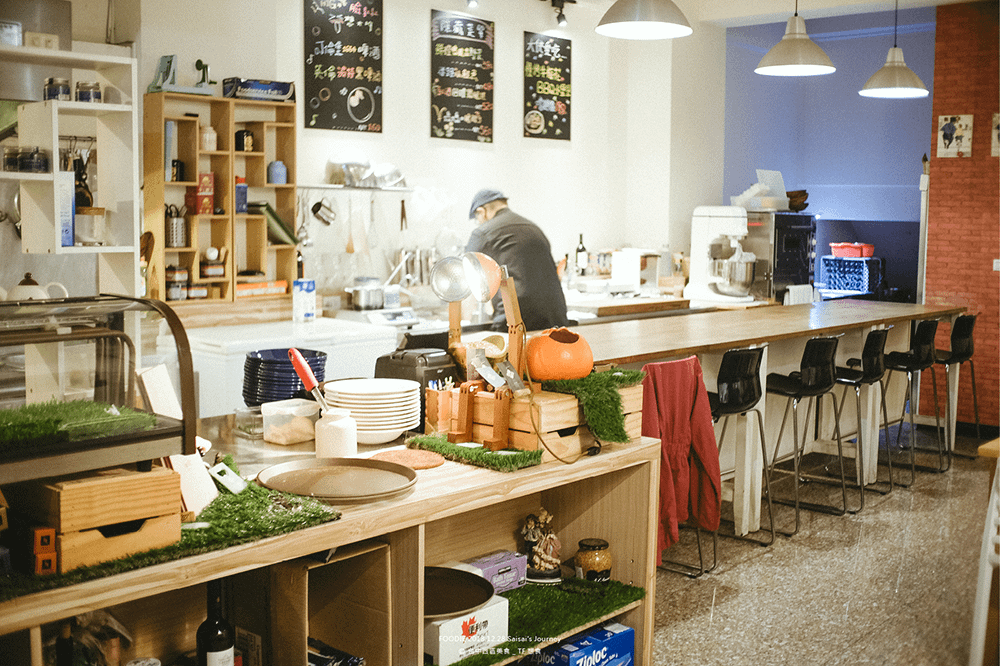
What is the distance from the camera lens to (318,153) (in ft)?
20.2

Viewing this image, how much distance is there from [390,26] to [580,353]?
4404 mm

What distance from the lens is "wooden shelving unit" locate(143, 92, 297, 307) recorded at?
529 cm

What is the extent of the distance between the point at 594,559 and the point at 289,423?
1.01 m

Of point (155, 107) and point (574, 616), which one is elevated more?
point (155, 107)

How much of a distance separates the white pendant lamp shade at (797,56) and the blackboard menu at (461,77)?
2.27 m

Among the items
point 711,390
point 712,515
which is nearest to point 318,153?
point 711,390

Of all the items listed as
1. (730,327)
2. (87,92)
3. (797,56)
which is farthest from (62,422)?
(797,56)

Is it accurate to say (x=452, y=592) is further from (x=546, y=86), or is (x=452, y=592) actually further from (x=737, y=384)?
(x=546, y=86)

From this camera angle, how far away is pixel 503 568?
2928mm

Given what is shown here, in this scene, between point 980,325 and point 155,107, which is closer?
point 155,107

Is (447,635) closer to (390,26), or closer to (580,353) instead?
(580,353)

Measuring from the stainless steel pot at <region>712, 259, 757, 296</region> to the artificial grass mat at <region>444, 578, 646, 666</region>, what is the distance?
5005 millimetres

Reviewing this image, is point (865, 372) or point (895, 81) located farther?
point (895, 81)

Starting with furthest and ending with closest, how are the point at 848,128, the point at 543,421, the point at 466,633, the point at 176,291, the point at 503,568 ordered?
the point at 848,128
the point at 176,291
the point at 503,568
the point at 543,421
the point at 466,633
